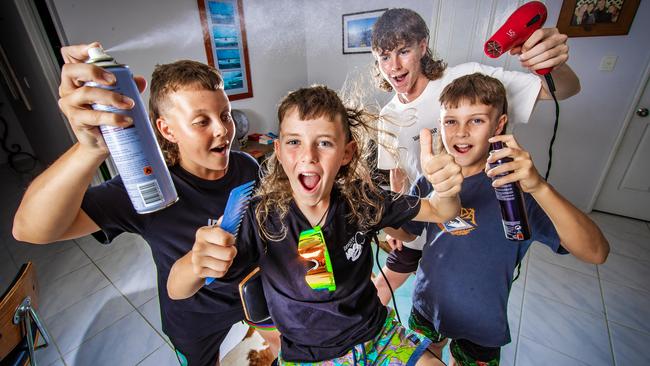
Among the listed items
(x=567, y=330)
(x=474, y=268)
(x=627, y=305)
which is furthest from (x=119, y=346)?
(x=627, y=305)

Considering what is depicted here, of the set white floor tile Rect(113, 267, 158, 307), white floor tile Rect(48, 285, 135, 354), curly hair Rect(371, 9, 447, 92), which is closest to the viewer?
curly hair Rect(371, 9, 447, 92)

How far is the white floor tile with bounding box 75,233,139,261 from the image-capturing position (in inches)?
105

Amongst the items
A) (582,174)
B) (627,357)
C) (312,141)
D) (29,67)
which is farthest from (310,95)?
(29,67)

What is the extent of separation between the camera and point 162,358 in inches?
68.5

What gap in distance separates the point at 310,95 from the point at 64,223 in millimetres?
723

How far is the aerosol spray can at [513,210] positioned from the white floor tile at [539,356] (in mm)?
1402

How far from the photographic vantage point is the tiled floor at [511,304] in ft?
5.70

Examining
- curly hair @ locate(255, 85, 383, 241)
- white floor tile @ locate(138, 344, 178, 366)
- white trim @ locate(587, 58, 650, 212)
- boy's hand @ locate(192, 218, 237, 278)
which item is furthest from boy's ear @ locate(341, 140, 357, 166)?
white trim @ locate(587, 58, 650, 212)

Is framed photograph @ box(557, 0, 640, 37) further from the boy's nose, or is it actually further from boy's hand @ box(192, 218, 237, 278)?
boy's hand @ box(192, 218, 237, 278)

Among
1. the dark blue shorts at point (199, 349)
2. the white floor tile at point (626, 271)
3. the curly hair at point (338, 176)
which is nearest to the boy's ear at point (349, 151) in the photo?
the curly hair at point (338, 176)

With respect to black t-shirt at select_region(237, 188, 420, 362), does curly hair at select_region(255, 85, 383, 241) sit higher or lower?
higher

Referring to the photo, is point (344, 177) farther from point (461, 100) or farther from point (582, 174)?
point (582, 174)

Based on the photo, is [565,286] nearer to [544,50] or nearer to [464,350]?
[464,350]

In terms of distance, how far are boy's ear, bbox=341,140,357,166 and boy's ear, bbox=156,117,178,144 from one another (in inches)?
23.7
